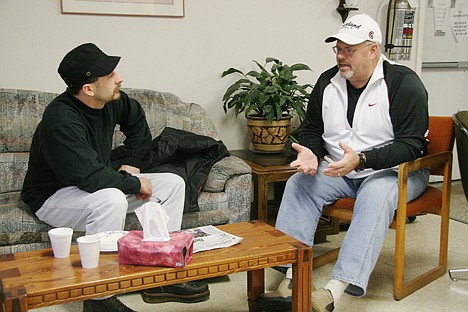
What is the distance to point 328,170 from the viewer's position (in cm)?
225

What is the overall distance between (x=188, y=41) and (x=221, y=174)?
3.55 ft

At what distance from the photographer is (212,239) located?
189 centimetres

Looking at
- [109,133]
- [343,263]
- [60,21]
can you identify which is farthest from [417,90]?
[60,21]

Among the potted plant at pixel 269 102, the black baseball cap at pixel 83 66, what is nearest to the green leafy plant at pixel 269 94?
the potted plant at pixel 269 102

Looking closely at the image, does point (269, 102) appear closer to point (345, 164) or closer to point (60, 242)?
point (345, 164)

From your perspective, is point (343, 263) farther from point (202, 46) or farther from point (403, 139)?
point (202, 46)

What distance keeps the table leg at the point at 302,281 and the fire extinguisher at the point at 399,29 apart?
7.97 ft

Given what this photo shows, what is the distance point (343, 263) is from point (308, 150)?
0.57 m

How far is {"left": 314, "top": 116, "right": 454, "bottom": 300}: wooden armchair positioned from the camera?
229cm

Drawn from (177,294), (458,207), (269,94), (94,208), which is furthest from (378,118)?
(458,207)

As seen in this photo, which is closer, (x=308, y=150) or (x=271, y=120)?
(x=308, y=150)

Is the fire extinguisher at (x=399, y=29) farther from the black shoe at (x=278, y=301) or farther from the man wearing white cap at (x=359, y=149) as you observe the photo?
the black shoe at (x=278, y=301)

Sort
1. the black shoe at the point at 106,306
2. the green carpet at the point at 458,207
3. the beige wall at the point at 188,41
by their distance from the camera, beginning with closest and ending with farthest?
the black shoe at the point at 106,306 → the beige wall at the point at 188,41 → the green carpet at the point at 458,207

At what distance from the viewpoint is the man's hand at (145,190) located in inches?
91.4
